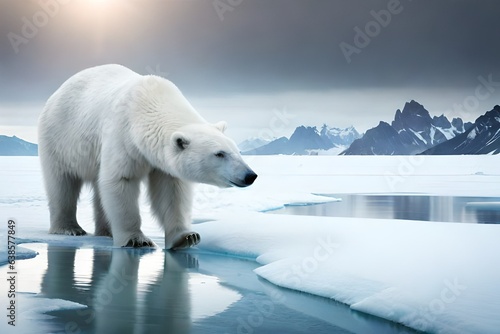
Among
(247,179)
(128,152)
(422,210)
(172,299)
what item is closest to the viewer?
(172,299)

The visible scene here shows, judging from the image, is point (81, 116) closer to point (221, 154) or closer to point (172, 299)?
point (221, 154)

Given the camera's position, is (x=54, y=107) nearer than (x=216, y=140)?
No

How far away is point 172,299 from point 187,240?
1967 millimetres

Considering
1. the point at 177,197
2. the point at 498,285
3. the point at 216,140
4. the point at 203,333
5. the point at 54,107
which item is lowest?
the point at 203,333

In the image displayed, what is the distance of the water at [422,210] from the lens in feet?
29.8

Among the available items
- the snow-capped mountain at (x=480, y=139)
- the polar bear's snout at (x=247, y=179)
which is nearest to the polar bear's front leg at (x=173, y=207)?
the polar bear's snout at (x=247, y=179)

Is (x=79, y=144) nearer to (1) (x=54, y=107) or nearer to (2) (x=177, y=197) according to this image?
(1) (x=54, y=107)

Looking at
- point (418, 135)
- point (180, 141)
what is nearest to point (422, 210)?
point (180, 141)

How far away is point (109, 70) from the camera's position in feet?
22.1

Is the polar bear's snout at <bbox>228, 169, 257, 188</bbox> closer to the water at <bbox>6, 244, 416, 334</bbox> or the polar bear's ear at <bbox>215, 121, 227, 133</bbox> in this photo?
the water at <bbox>6, 244, 416, 334</bbox>

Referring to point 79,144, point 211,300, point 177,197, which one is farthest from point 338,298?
point 79,144

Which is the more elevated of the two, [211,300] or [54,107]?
[54,107]

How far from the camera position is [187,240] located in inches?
227

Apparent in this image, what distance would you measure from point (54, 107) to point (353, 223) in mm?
3192
